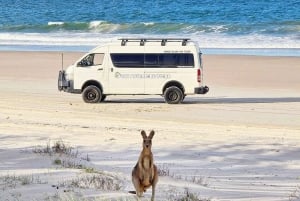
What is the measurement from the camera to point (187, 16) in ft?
234

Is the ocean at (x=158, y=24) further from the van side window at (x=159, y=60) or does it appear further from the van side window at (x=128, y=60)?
the van side window at (x=128, y=60)

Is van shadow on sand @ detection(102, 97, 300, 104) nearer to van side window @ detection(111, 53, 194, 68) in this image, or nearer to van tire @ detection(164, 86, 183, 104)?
van tire @ detection(164, 86, 183, 104)

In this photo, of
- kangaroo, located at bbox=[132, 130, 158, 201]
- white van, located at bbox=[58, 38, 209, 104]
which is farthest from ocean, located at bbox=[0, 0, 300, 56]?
kangaroo, located at bbox=[132, 130, 158, 201]

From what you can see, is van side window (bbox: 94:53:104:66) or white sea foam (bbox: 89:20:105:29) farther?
white sea foam (bbox: 89:20:105:29)

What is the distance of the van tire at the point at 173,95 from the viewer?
2469 centimetres

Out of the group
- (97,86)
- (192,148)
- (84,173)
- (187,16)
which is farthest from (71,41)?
(84,173)

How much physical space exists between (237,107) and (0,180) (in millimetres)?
14154

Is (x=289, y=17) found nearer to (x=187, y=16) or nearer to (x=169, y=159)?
(x=187, y=16)

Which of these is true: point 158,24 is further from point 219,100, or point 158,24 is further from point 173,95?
point 173,95

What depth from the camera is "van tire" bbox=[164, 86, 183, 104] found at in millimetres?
24688

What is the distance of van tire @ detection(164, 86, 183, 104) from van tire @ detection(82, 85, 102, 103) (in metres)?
2.05

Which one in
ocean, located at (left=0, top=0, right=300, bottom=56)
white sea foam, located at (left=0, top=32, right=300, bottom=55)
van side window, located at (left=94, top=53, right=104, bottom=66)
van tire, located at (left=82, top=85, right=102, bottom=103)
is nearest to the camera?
van tire, located at (left=82, top=85, right=102, bottom=103)

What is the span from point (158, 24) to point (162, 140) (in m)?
46.0

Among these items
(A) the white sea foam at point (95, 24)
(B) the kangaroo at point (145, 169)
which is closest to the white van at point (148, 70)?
(B) the kangaroo at point (145, 169)
